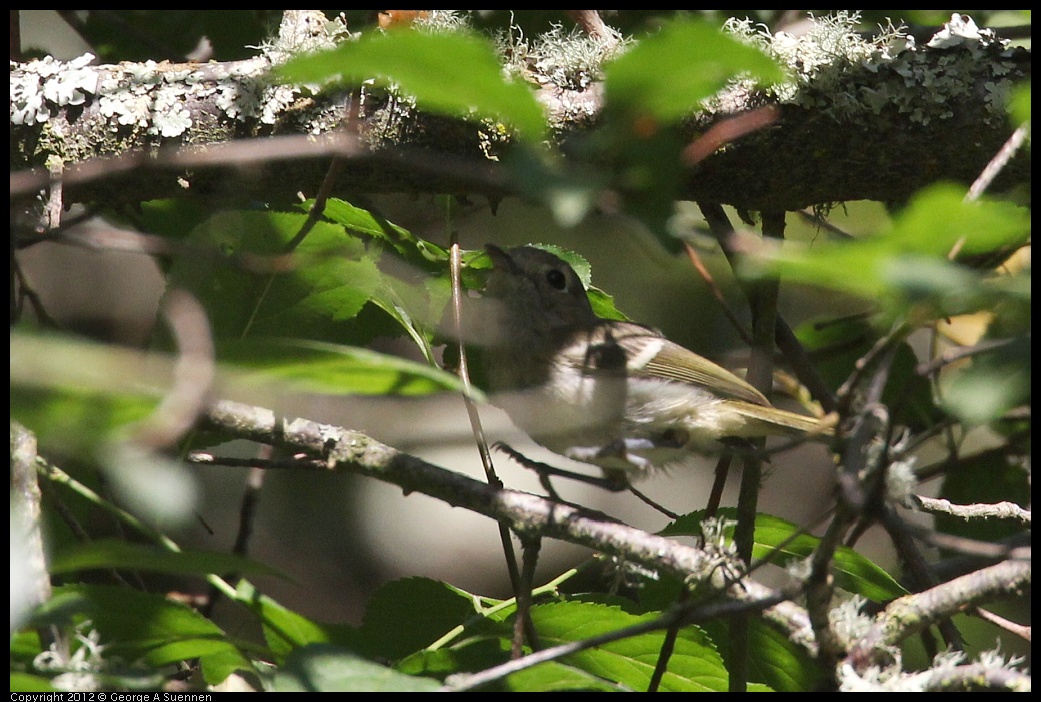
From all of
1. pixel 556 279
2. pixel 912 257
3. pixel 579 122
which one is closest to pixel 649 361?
pixel 556 279

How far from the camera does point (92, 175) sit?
4.85 feet

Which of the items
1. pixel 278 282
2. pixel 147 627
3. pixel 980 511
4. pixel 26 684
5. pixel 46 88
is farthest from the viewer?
pixel 46 88

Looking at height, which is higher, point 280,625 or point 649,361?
point 280,625

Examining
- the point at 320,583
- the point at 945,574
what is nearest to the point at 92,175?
the point at 945,574

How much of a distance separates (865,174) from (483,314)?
1474mm

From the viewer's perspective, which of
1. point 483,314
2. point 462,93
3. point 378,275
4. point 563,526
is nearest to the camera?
point 462,93

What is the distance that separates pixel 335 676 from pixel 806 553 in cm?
143

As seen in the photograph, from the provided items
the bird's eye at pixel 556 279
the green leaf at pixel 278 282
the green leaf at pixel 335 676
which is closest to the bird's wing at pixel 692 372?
the bird's eye at pixel 556 279

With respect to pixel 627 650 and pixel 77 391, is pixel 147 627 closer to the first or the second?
pixel 77 391

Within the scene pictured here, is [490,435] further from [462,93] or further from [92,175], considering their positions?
[462,93]

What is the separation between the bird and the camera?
3195 millimetres

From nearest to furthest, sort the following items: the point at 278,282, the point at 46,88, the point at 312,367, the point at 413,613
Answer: the point at 312,367 → the point at 413,613 → the point at 278,282 → the point at 46,88

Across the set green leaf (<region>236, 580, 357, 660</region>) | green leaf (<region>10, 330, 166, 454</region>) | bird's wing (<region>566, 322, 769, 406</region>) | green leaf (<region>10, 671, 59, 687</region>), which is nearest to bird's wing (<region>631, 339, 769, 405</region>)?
bird's wing (<region>566, 322, 769, 406</region>)

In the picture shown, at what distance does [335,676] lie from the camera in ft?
5.35
